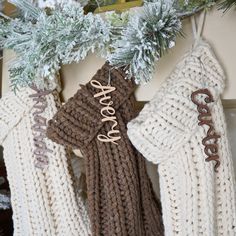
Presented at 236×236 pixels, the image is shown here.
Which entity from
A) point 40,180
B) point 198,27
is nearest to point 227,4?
point 198,27

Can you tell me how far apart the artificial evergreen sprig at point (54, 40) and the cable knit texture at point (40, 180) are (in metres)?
0.09

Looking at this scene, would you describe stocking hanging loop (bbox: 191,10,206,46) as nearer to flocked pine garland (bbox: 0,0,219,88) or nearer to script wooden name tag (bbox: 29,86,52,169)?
flocked pine garland (bbox: 0,0,219,88)

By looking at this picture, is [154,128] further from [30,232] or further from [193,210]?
[30,232]

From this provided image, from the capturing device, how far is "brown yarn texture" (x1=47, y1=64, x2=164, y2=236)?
1.86 feet

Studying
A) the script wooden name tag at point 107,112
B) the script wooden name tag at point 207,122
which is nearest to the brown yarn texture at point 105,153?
the script wooden name tag at point 107,112

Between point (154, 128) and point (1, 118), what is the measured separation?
0.28 m

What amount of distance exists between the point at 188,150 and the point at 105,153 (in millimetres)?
125

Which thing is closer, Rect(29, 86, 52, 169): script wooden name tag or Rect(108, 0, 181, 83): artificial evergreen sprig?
Rect(108, 0, 181, 83): artificial evergreen sprig

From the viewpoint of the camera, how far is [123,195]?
577 mm

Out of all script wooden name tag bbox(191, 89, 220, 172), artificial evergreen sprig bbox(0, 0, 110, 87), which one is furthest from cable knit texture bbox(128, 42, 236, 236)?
artificial evergreen sprig bbox(0, 0, 110, 87)

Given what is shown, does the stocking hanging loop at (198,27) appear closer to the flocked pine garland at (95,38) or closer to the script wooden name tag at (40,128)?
the flocked pine garland at (95,38)

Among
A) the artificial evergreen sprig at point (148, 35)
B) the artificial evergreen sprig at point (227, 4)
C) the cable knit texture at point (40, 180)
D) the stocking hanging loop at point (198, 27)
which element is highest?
the artificial evergreen sprig at point (227, 4)

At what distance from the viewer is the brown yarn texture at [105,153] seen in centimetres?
57

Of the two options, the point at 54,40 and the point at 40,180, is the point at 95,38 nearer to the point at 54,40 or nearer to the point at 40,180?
the point at 54,40
